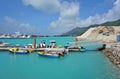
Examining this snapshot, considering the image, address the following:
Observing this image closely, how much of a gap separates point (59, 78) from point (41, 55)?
66.7ft

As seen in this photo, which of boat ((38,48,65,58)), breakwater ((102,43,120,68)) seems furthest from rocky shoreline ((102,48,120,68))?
boat ((38,48,65,58))

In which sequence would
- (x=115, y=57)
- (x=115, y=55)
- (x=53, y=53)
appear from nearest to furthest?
(x=115, y=57) < (x=115, y=55) < (x=53, y=53)

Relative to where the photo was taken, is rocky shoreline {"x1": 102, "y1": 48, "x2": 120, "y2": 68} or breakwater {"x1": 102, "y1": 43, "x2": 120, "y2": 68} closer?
rocky shoreline {"x1": 102, "y1": 48, "x2": 120, "y2": 68}

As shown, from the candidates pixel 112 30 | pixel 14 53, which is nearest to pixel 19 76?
pixel 14 53

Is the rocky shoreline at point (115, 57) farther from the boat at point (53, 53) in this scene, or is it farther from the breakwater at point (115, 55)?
the boat at point (53, 53)

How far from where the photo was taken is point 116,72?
28656 millimetres

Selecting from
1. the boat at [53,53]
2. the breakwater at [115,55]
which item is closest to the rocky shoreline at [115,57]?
the breakwater at [115,55]

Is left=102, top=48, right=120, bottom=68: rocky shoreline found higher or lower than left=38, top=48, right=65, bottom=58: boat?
lower

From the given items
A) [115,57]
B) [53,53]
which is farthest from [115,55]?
[53,53]

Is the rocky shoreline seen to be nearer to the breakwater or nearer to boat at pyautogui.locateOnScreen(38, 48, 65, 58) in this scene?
the breakwater

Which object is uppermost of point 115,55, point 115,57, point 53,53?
point 53,53

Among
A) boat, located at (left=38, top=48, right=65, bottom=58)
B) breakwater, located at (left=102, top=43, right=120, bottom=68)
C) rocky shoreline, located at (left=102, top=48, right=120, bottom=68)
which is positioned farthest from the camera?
boat, located at (left=38, top=48, right=65, bottom=58)

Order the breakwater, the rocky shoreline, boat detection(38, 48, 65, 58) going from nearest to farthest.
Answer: the rocky shoreline
the breakwater
boat detection(38, 48, 65, 58)

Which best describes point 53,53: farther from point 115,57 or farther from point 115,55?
point 115,57
